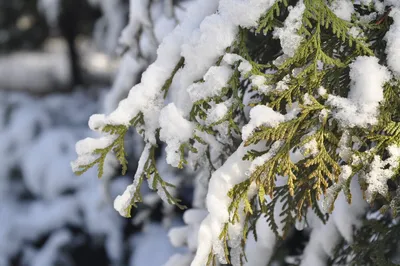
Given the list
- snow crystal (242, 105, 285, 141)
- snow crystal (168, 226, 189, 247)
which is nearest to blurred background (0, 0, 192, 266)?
snow crystal (168, 226, 189, 247)

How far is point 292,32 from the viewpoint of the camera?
4.08ft

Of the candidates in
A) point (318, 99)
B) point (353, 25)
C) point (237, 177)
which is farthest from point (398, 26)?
point (237, 177)

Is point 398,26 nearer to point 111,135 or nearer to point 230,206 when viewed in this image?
point 230,206

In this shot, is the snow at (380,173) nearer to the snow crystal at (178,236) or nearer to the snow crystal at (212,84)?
the snow crystal at (212,84)

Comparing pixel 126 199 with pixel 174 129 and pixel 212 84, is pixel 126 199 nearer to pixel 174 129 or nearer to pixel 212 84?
pixel 174 129

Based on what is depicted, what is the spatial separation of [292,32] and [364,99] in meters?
0.26

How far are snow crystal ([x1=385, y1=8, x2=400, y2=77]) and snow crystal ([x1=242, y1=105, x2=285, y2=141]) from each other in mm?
324

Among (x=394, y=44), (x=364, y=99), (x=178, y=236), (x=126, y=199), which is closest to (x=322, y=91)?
(x=364, y=99)

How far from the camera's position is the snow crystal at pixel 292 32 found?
1232 millimetres

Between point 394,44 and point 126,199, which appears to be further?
point 126,199

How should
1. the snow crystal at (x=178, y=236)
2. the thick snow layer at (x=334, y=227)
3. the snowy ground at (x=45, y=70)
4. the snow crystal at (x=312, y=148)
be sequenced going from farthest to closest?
the snowy ground at (x=45, y=70) → the snow crystal at (x=178, y=236) → the thick snow layer at (x=334, y=227) → the snow crystal at (x=312, y=148)

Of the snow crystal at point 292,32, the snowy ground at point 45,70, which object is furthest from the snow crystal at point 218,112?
the snowy ground at point 45,70

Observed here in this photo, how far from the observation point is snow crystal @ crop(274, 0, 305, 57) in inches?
48.5

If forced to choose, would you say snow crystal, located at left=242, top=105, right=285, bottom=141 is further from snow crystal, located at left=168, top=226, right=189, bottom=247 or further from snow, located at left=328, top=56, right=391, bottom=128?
snow crystal, located at left=168, top=226, right=189, bottom=247
